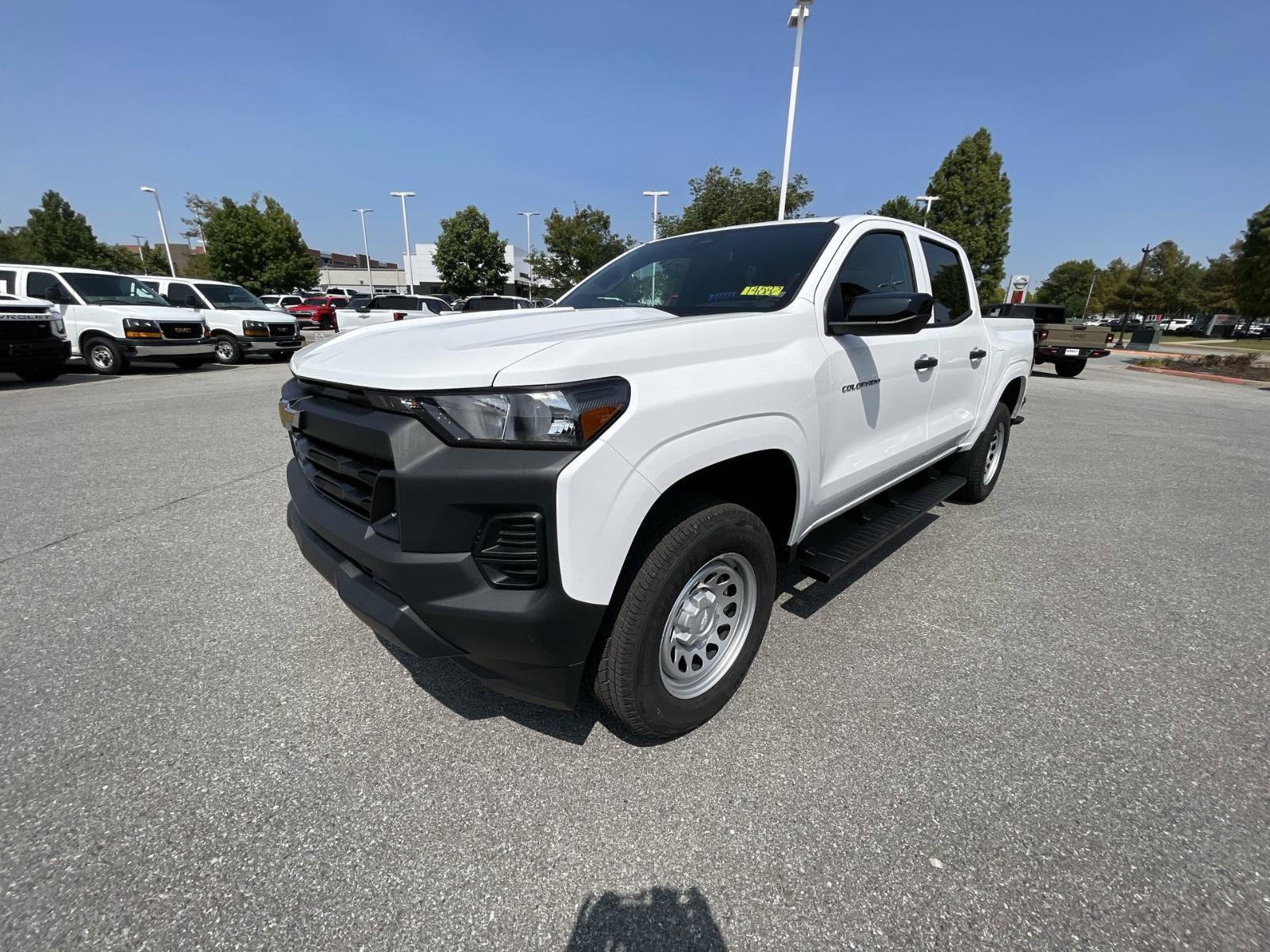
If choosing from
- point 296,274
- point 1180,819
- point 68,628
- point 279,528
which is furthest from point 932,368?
point 296,274

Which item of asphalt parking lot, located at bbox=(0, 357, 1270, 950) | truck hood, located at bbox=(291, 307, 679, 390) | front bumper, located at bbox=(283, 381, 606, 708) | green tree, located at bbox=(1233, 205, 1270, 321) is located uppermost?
green tree, located at bbox=(1233, 205, 1270, 321)

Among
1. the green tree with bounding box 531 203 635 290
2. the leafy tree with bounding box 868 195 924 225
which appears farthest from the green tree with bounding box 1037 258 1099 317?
the green tree with bounding box 531 203 635 290

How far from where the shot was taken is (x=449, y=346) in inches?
71.0

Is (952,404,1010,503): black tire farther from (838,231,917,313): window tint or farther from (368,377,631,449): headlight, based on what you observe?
(368,377,631,449): headlight

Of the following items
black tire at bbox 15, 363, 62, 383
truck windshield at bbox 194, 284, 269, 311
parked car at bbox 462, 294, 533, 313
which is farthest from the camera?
parked car at bbox 462, 294, 533, 313

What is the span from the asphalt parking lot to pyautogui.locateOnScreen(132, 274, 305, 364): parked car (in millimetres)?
11543

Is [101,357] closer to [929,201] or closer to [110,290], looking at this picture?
[110,290]

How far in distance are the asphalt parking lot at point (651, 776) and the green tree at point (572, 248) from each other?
105 feet

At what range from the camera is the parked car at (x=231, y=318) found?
12.9m

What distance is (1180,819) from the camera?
1756 mm

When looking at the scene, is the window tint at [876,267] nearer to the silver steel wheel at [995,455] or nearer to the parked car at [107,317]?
the silver steel wheel at [995,455]

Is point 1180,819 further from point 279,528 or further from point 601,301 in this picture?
point 279,528

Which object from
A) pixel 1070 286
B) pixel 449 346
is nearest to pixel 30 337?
pixel 449 346

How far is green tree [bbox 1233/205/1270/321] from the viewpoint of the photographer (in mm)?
22156
